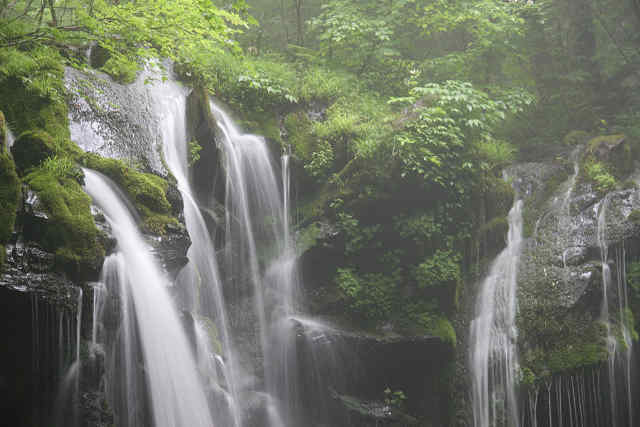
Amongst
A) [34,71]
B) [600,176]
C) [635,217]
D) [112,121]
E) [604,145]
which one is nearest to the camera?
[34,71]

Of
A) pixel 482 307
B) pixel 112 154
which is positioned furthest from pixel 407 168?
pixel 112 154

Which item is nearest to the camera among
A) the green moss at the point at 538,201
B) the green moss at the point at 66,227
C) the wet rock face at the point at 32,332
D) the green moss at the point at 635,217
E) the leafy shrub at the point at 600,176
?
the wet rock face at the point at 32,332

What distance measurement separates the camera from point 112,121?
6094 millimetres

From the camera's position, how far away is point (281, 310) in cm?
742

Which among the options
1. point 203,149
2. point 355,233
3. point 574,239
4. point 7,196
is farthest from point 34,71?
point 574,239

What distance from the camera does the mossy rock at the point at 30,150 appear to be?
432cm

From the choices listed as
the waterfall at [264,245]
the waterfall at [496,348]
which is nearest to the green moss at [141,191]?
the waterfall at [264,245]

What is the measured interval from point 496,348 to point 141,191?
561cm

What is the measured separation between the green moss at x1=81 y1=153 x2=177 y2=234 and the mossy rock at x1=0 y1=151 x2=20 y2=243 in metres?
1.55

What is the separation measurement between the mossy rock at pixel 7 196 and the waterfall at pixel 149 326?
0.94 metres

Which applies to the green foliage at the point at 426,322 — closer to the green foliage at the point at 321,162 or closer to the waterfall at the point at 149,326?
the green foliage at the point at 321,162

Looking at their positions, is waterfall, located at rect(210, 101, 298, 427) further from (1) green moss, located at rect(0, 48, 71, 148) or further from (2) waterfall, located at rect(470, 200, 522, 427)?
(2) waterfall, located at rect(470, 200, 522, 427)

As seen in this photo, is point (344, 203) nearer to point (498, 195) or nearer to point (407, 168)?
point (407, 168)

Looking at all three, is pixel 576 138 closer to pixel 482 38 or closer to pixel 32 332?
pixel 482 38
